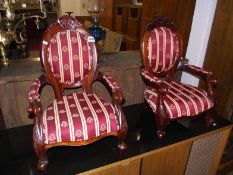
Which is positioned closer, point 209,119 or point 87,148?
point 87,148

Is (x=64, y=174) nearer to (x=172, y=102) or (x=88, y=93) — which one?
(x=88, y=93)

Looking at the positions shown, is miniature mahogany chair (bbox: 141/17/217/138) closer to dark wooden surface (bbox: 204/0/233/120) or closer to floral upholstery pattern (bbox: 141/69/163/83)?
floral upholstery pattern (bbox: 141/69/163/83)

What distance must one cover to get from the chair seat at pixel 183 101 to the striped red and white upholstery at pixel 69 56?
0.55 meters

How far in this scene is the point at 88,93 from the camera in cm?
159

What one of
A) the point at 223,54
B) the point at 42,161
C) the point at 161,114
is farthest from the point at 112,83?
the point at 223,54

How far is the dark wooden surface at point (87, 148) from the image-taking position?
132 cm

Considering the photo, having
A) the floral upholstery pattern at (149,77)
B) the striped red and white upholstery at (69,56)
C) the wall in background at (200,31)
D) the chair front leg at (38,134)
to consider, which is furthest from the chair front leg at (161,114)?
the wall in background at (200,31)

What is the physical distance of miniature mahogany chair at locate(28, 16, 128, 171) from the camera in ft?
3.93

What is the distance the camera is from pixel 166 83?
5.55 feet

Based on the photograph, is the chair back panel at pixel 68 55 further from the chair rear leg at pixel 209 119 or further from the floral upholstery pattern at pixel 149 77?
the chair rear leg at pixel 209 119

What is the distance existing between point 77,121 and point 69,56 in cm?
50

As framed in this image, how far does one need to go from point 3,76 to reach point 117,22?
3.72 m

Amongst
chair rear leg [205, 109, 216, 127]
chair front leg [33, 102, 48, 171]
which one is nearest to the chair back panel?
chair front leg [33, 102, 48, 171]

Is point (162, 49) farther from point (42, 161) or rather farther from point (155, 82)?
point (42, 161)
